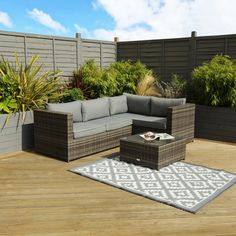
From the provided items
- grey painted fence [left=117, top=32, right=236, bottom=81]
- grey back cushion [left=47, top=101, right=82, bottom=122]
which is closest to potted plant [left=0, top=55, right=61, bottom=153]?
grey back cushion [left=47, top=101, right=82, bottom=122]

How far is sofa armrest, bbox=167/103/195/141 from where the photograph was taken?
4.70 metres

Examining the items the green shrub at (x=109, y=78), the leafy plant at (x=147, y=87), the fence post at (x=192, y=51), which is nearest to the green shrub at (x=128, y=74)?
the green shrub at (x=109, y=78)

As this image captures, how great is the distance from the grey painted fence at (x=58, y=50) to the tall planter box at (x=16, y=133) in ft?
4.48

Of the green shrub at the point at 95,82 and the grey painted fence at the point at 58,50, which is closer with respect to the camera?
the grey painted fence at the point at 58,50

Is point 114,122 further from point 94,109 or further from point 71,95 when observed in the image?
point 71,95

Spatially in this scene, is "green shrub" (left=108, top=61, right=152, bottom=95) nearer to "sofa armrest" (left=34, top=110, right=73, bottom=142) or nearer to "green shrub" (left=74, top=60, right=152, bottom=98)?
"green shrub" (left=74, top=60, right=152, bottom=98)

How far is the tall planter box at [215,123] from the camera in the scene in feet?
17.5

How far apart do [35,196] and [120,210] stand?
91cm

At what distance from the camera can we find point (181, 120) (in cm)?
492

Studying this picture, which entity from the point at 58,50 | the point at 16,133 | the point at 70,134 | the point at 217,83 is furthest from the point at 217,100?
the point at 16,133

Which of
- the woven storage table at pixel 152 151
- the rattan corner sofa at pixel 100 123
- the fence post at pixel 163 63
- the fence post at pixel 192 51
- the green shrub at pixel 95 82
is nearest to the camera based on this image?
the woven storage table at pixel 152 151

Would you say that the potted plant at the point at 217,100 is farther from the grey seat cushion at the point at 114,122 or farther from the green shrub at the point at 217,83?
the grey seat cushion at the point at 114,122

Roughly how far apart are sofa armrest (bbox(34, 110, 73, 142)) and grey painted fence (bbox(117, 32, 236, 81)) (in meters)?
3.50

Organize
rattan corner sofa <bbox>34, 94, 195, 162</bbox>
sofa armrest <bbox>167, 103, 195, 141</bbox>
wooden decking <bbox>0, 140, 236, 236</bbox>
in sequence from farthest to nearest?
sofa armrest <bbox>167, 103, 195, 141</bbox>
rattan corner sofa <bbox>34, 94, 195, 162</bbox>
wooden decking <bbox>0, 140, 236, 236</bbox>
